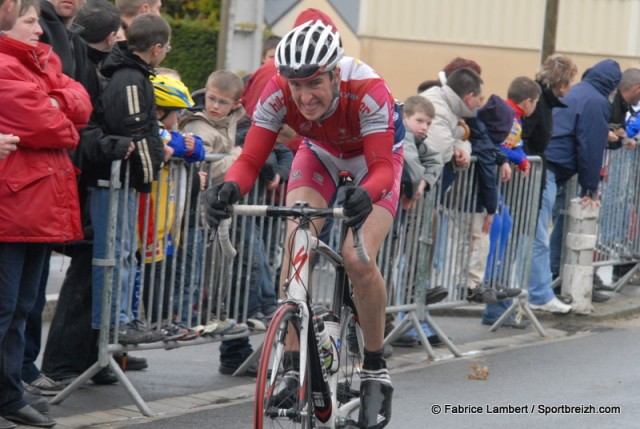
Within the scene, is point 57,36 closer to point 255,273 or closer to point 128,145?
point 128,145

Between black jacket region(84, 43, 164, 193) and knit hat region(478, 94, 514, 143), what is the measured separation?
365 cm

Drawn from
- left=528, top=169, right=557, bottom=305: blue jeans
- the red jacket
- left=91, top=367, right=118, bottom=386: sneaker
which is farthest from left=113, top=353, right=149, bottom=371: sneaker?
left=528, top=169, right=557, bottom=305: blue jeans

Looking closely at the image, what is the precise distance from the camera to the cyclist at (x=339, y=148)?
612 cm

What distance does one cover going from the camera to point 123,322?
7605mm

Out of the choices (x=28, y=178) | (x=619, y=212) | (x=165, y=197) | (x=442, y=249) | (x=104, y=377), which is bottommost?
(x=104, y=377)

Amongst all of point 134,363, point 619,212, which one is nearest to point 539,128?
point 619,212

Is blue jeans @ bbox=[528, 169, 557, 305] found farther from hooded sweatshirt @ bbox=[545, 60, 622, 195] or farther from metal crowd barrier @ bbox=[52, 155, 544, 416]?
metal crowd barrier @ bbox=[52, 155, 544, 416]

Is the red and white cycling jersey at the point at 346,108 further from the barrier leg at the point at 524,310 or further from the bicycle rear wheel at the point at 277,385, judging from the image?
the barrier leg at the point at 524,310

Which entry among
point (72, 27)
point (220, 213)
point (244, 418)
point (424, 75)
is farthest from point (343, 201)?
point (424, 75)

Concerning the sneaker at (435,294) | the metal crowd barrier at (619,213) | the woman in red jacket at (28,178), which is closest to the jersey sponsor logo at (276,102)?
the woman in red jacket at (28,178)

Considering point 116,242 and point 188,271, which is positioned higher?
point 116,242

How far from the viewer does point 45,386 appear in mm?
7809

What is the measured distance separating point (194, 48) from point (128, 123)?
21094 millimetres

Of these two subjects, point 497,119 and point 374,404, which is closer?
point 374,404
